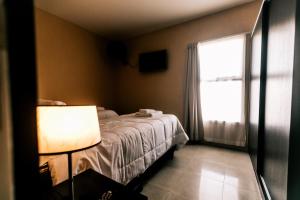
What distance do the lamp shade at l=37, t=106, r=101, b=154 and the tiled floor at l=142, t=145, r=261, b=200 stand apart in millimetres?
1257

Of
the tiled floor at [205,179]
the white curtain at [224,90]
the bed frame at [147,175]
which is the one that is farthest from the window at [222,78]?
the bed frame at [147,175]

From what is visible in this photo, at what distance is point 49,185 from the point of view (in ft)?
3.45

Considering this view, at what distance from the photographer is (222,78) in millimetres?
2873

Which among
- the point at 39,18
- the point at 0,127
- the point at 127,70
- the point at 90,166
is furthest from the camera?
the point at 127,70

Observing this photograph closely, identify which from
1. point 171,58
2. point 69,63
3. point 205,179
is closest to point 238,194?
point 205,179

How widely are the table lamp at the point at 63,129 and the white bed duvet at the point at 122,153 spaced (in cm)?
50

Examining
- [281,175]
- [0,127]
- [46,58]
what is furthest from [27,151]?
[46,58]

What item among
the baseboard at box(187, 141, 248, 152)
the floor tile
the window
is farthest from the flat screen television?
the floor tile

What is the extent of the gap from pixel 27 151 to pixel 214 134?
10.5ft

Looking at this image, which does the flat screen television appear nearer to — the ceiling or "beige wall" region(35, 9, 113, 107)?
the ceiling

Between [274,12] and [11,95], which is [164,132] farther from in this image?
[11,95]

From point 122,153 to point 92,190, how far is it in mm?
492

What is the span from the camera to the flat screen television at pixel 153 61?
138 inches

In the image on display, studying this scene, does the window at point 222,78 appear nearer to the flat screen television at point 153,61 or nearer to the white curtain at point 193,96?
the white curtain at point 193,96
